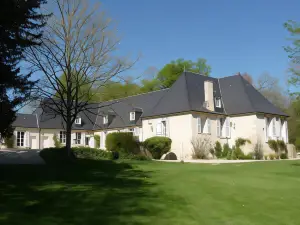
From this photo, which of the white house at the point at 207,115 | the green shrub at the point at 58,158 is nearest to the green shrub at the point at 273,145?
the white house at the point at 207,115

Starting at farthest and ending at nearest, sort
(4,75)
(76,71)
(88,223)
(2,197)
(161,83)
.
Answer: (161,83) → (76,71) → (4,75) → (2,197) → (88,223)

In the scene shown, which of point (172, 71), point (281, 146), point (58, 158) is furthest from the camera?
point (172, 71)

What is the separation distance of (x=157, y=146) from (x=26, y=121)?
17.3 metres

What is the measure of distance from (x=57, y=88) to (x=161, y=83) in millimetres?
36120

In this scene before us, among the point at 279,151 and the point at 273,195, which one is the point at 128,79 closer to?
the point at 273,195

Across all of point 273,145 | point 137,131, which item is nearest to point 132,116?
point 137,131

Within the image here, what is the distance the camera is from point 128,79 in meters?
19.1

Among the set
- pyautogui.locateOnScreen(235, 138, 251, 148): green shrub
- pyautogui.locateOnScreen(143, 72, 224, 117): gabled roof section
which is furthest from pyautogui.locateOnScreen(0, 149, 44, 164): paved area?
pyautogui.locateOnScreen(235, 138, 251, 148): green shrub

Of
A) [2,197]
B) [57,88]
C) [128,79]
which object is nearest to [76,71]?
[57,88]

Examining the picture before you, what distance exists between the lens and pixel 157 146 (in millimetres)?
28328

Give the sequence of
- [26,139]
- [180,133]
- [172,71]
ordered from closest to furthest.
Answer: [180,133] < [26,139] < [172,71]

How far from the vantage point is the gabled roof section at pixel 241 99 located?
30.8m

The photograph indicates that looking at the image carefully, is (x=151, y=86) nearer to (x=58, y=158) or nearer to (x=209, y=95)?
(x=209, y=95)

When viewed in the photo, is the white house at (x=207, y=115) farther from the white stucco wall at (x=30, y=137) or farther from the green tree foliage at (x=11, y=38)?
the green tree foliage at (x=11, y=38)
